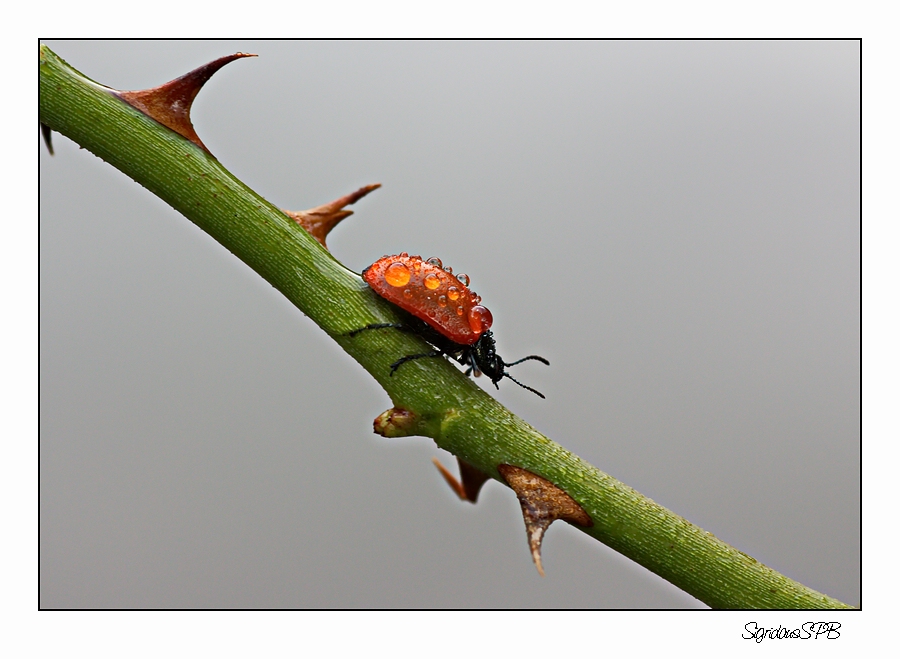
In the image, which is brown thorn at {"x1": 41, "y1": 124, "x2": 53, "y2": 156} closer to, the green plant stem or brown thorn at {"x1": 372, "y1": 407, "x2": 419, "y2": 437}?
the green plant stem

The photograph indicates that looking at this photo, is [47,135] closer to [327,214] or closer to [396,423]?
[327,214]

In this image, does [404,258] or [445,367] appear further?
[404,258]

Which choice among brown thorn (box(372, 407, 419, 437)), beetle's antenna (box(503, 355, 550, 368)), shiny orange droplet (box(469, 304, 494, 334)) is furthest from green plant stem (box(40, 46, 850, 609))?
beetle's antenna (box(503, 355, 550, 368))

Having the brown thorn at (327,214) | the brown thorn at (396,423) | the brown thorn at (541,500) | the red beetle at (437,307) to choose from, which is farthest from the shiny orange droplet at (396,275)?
the brown thorn at (541,500)

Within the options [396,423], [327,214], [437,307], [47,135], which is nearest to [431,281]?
[437,307]
